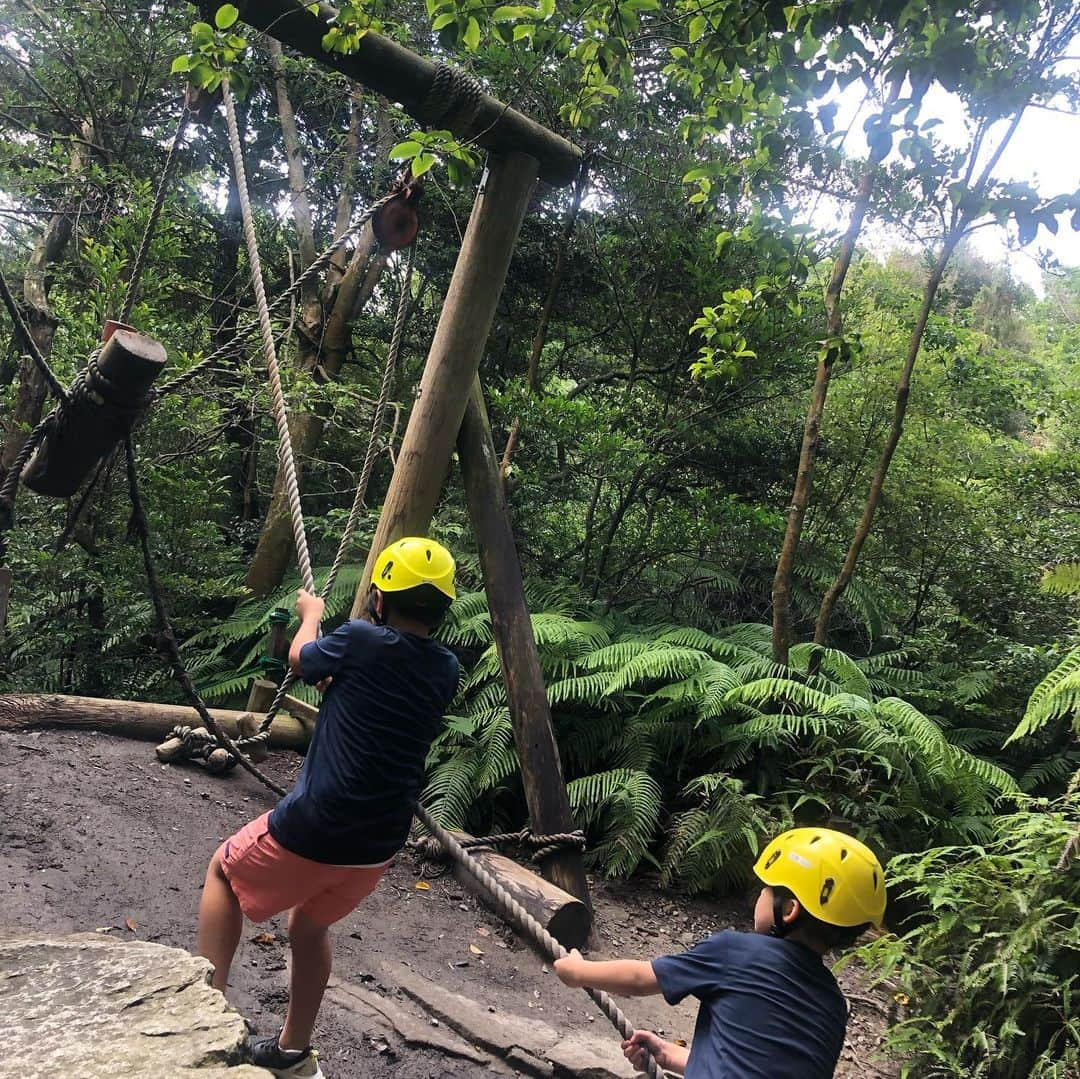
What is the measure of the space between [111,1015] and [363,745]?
790 mm

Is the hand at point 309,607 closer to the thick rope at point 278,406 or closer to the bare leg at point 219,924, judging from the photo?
the thick rope at point 278,406

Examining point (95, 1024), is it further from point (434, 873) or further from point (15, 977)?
point (434, 873)

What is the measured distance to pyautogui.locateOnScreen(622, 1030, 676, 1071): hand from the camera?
193cm

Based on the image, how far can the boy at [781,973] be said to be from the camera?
1.69m

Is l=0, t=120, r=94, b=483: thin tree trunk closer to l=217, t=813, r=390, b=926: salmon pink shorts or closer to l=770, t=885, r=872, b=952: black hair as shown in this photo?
l=217, t=813, r=390, b=926: salmon pink shorts

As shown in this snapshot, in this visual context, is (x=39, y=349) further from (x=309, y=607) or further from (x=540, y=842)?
(x=540, y=842)

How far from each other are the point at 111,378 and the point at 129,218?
426 centimetres

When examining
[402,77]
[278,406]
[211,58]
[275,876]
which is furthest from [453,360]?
[275,876]

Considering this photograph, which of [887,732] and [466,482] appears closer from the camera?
[466,482]

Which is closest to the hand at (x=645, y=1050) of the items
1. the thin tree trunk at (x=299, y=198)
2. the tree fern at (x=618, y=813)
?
the tree fern at (x=618, y=813)

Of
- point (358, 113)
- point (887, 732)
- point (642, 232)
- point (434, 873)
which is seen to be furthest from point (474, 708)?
point (358, 113)

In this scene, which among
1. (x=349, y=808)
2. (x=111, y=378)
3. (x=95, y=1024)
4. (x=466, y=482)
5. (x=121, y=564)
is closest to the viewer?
(x=95, y=1024)

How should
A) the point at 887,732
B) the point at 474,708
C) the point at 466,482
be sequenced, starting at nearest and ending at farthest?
the point at 466,482 → the point at 887,732 → the point at 474,708

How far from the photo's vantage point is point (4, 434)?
607cm
